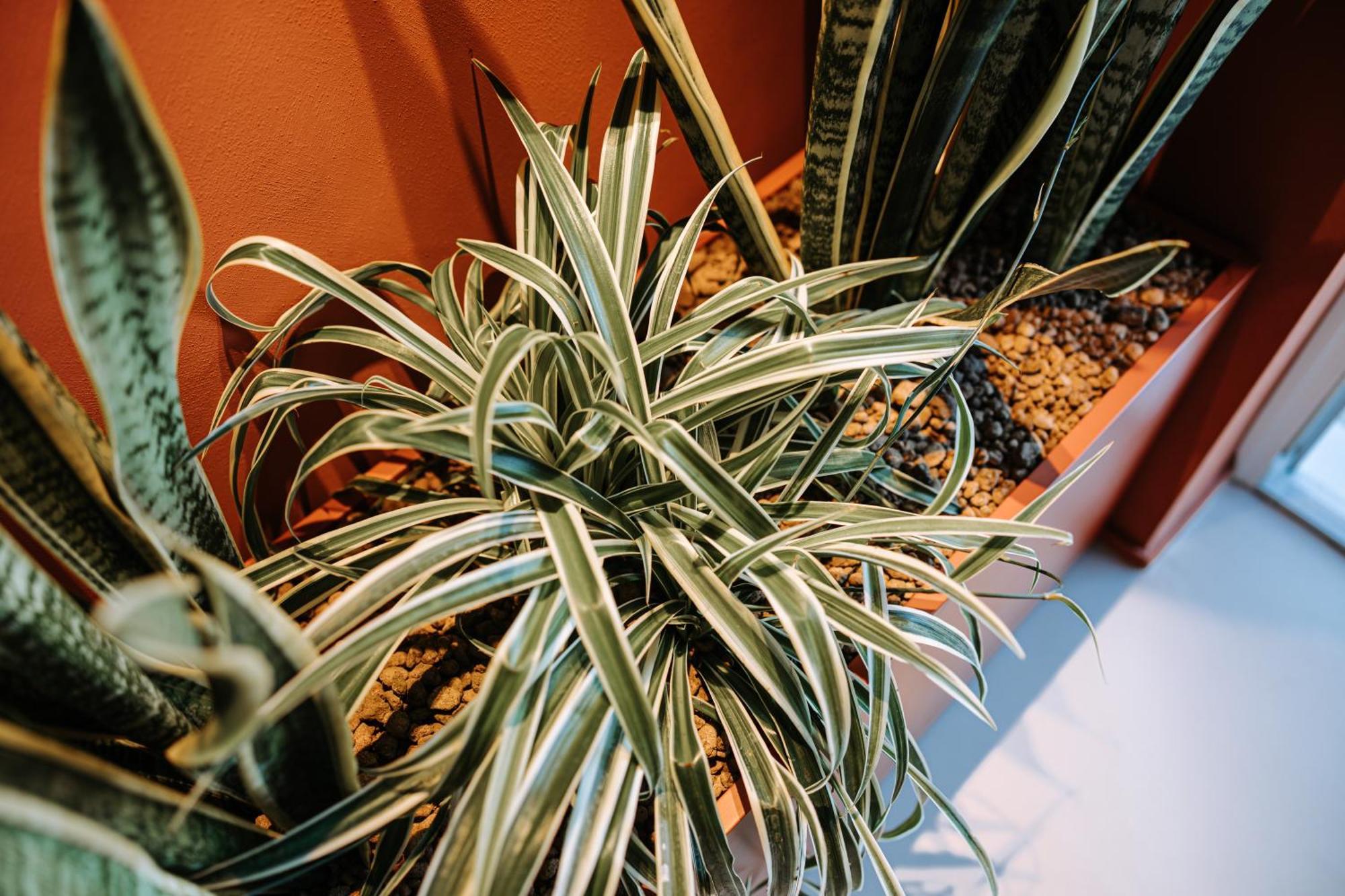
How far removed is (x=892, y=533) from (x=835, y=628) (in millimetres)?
92

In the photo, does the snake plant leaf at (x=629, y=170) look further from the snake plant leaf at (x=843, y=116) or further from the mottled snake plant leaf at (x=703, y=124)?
the snake plant leaf at (x=843, y=116)

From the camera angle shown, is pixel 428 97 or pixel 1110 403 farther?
pixel 1110 403

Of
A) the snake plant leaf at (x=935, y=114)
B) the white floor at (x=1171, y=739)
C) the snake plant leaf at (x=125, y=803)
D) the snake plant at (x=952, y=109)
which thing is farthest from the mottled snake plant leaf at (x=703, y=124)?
the white floor at (x=1171, y=739)

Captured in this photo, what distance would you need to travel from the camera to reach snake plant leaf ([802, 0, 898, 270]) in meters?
0.71

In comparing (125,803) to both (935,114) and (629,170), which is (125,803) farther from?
(935,114)

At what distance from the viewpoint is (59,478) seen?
0.52 meters

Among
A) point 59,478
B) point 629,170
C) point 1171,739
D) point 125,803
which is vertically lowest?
point 1171,739

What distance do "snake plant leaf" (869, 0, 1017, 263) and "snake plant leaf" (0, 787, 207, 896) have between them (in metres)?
0.80

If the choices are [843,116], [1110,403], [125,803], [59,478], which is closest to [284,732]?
[125,803]

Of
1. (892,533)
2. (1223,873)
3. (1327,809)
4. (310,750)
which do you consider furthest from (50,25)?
(1327,809)

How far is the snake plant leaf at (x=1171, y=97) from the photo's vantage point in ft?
2.57

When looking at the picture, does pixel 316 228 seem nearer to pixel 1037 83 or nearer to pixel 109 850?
pixel 109 850

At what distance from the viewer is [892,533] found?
2.10ft

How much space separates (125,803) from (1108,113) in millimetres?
1026
